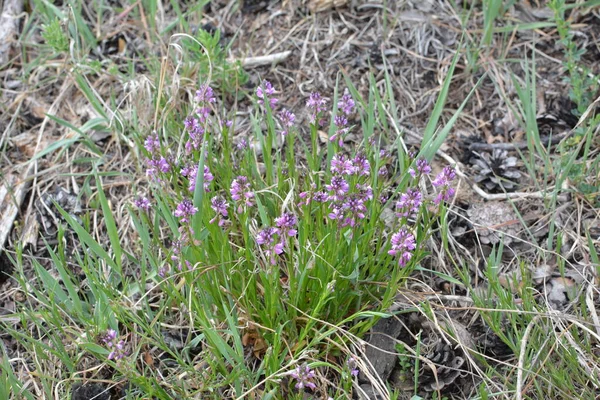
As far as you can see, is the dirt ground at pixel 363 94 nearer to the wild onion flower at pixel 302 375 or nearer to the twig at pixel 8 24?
the twig at pixel 8 24

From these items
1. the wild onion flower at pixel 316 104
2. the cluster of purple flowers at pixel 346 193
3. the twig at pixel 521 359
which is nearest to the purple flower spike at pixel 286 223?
the cluster of purple flowers at pixel 346 193

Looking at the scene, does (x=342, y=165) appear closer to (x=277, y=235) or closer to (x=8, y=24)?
(x=277, y=235)

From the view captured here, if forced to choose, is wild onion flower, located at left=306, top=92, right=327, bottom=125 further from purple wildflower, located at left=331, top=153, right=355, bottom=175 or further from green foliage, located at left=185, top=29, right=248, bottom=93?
green foliage, located at left=185, top=29, right=248, bottom=93

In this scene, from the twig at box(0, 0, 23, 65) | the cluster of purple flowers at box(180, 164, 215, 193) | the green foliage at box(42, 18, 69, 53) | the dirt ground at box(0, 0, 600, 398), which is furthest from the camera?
the twig at box(0, 0, 23, 65)

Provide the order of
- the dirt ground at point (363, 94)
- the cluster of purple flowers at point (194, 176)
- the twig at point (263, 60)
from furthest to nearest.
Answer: the twig at point (263, 60), the dirt ground at point (363, 94), the cluster of purple flowers at point (194, 176)

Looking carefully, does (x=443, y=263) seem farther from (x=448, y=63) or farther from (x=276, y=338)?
(x=448, y=63)

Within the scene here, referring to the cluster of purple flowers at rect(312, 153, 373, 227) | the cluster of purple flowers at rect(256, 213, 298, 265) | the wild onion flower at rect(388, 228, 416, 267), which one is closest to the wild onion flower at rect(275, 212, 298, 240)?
the cluster of purple flowers at rect(256, 213, 298, 265)

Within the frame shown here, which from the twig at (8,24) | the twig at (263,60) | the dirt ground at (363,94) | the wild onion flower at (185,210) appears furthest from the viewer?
the twig at (8,24)

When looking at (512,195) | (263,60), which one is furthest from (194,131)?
(512,195)
